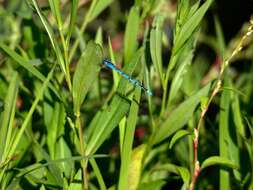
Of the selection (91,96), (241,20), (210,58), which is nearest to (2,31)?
(91,96)

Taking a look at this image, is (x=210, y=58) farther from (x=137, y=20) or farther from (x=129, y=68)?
(x=129, y=68)

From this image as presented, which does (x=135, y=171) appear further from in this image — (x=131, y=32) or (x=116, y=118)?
(x=131, y=32)

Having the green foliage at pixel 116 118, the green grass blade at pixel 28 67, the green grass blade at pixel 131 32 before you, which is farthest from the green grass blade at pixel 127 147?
the green grass blade at pixel 131 32

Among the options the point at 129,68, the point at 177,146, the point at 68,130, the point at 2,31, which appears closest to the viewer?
the point at 129,68

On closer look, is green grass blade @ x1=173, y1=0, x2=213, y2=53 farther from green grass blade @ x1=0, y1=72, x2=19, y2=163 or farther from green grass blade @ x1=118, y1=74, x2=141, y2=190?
green grass blade @ x1=0, y1=72, x2=19, y2=163

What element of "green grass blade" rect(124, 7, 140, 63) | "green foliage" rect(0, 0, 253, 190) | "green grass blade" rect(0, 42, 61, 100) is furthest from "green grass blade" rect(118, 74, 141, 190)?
"green grass blade" rect(124, 7, 140, 63)

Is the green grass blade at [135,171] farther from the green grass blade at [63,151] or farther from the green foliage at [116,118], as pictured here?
the green grass blade at [63,151]
